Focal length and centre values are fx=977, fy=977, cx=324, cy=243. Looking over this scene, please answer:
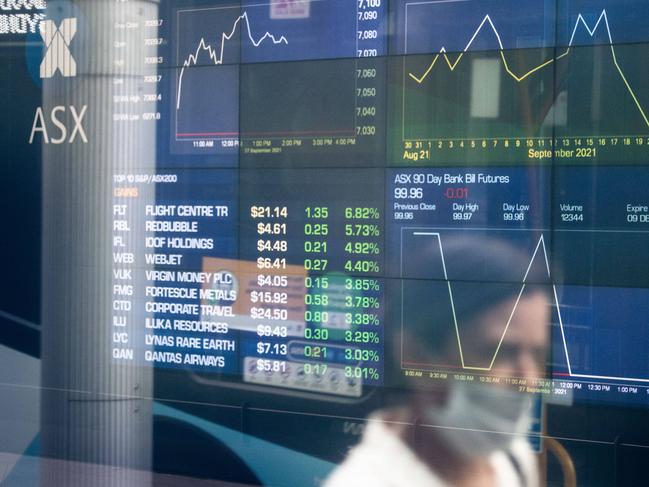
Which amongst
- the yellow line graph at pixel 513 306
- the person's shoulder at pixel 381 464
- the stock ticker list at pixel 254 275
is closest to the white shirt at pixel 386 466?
the person's shoulder at pixel 381 464

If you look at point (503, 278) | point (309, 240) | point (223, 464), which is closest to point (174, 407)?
point (223, 464)

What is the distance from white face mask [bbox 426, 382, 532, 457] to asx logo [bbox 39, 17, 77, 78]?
6.80ft

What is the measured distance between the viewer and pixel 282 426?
3.79 meters

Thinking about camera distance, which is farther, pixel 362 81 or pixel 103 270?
pixel 103 270

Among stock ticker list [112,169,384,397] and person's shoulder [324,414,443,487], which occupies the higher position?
stock ticker list [112,169,384,397]

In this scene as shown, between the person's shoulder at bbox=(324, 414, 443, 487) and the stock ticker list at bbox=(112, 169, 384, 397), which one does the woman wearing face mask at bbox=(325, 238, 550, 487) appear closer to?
the person's shoulder at bbox=(324, 414, 443, 487)

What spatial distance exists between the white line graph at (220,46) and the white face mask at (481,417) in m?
1.51

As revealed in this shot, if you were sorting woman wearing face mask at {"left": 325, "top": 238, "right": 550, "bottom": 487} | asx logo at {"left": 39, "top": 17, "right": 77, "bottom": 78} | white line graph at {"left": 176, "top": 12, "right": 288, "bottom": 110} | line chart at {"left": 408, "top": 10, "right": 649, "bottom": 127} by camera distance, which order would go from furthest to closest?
1. asx logo at {"left": 39, "top": 17, "right": 77, "bottom": 78}
2. white line graph at {"left": 176, "top": 12, "right": 288, "bottom": 110}
3. woman wearing face mask at {"left": 325, "top": 238, "right": 550, "bottom": 487}
4. line chart at {"left": 408, "top": 10, "right": 649, "bottom": 127}

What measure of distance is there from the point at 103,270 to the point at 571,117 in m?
1.98

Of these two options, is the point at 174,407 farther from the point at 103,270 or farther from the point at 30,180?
the point at 30,180

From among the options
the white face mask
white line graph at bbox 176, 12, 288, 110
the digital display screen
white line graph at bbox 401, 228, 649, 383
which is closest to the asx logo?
the digital display screen

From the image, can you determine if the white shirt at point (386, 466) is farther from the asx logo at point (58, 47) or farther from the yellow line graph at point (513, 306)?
the asx logo at point (58, 47)

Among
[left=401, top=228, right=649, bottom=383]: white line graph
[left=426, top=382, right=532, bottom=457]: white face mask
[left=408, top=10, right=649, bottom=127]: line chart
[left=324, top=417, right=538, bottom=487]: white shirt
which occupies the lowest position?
[left=324, top=417, right=538, bottom=487]: white shirt

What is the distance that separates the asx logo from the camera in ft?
13.5
